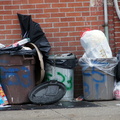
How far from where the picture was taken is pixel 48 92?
20.6 feet

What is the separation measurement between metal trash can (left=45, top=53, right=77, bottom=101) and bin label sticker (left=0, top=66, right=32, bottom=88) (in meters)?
0.62

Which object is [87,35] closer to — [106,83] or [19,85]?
[106,83]

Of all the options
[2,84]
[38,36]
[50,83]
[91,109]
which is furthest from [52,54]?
[91,109]

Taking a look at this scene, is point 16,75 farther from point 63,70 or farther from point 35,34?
point 35,34

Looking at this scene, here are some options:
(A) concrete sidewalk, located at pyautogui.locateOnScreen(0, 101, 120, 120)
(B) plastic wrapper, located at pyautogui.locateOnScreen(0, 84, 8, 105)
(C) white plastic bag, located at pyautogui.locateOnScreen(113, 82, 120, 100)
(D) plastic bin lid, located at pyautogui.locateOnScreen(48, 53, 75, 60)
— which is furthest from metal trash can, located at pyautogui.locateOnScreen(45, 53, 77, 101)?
(A) concrete sidewalk, located at pyautogui.locateOnScreen(0, 101, 120, 120)

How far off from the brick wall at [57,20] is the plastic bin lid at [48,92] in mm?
980

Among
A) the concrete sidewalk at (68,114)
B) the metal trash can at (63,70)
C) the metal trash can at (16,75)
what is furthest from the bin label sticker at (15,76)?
the concrete sidewalk at (68,114)

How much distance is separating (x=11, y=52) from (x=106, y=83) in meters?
1.96

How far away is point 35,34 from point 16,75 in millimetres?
1147

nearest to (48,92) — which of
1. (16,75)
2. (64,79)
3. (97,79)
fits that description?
(64,79)

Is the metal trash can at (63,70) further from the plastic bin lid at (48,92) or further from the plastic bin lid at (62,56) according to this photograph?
the plastic bin lid at (48,92)

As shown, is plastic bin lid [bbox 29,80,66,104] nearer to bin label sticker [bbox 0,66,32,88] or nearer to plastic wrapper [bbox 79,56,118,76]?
bin label sticker [bbox 0,66,32,88]

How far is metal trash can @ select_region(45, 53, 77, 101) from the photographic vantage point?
659cm

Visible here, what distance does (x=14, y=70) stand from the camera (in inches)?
243
